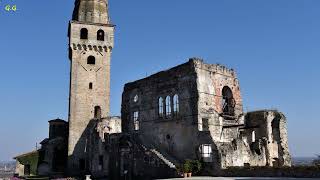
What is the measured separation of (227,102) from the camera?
3266cm

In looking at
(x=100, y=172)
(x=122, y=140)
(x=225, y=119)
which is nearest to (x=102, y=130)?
(x=100, y=172)

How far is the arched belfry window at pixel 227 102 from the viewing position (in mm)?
32194

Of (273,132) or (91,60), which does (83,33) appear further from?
(273,132)


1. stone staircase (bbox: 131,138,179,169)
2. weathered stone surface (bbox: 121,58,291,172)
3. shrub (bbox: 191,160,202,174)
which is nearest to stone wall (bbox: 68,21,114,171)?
weathered stone surface (bbox: 121,58,291,172)

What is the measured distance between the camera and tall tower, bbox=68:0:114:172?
42000 millimetres

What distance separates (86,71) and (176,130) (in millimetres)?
17634

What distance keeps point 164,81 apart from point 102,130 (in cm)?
1103

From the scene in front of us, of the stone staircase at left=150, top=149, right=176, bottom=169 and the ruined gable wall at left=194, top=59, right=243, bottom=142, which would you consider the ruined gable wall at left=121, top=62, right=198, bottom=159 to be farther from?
the stone staircase at left=150, top=149, right=176, bottom=169

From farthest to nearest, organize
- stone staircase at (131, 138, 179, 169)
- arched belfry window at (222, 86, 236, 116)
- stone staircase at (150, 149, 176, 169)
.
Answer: arched belfry window at (222, 86, 236, 116), stone staircase at (131, 138, 179, 169), stone staircase at (150, 149, 176, 169)

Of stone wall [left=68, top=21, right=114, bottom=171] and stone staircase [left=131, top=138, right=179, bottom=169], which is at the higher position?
stone wall [left=68, top=21, right=114, bottom=171]

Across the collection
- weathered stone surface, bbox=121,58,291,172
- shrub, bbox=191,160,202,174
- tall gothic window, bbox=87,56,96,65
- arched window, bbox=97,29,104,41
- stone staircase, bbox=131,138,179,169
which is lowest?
shrub, bbox=191,160,202,174

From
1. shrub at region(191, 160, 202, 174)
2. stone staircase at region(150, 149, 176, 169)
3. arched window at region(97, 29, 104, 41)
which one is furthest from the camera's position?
arched window at region(97, 29, 104, 41)

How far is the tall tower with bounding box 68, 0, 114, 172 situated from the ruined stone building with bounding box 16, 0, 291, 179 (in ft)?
0.44

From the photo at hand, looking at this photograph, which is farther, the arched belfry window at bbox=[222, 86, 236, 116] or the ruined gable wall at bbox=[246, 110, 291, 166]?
the arched belfry window at bbox=[222, 86, 236, 116]
